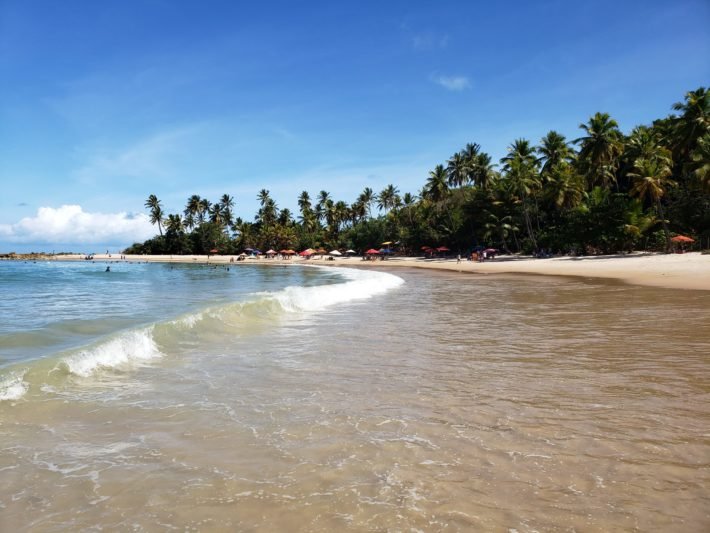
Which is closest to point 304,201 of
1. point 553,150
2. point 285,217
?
point 285,217

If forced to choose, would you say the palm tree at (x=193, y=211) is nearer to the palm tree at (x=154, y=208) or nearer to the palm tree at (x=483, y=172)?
the palm tree at (x=154, y=208)

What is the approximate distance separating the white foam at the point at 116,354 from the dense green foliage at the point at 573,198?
1631 inches

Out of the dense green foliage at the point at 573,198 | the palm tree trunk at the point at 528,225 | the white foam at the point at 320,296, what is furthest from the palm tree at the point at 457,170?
the white foam at the point at 320,296

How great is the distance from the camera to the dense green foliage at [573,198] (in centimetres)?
4241

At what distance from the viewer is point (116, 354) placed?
8961 mm

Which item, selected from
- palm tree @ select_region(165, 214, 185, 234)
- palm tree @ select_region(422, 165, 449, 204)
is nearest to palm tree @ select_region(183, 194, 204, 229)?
palm tree @ select_region(165, 214, 185, 234)

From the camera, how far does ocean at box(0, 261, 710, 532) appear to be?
3.46 meters

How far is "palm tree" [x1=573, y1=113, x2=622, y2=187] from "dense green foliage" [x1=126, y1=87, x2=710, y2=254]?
0.10 meters

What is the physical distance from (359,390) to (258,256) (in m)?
102

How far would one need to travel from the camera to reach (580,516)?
3289 millimetres

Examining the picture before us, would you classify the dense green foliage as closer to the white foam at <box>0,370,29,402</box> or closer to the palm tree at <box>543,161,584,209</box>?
the palm tree at <box>543,161,584,209</box>

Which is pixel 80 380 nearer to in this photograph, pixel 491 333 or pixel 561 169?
pixel 491 333

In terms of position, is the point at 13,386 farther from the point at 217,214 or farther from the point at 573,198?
the point at 217,214

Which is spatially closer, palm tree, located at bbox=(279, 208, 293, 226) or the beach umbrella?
the beach umbrella
